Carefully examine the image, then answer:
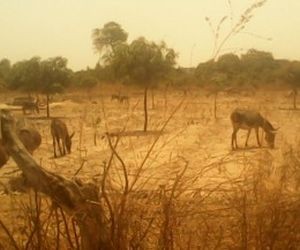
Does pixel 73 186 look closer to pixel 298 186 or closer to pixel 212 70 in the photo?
pixel 212 70

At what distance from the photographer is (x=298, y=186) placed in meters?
5.39

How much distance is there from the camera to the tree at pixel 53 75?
3134 cm

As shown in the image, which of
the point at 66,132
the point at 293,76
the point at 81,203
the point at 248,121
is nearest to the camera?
the point at 81,203

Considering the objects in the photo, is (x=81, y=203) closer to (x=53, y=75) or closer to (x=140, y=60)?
(x=140, y=60)

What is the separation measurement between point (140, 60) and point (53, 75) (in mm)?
10412

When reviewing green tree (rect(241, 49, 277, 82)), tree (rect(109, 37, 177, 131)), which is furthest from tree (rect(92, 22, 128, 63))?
tree (rect(109, 37, 177, 131))

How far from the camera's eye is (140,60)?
22.4 metres

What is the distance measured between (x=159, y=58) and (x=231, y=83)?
22.0m

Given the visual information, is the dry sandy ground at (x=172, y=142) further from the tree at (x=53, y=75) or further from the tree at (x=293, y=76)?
the tree at (x=293, y=76)

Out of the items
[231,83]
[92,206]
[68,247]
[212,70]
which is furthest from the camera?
[231,83]

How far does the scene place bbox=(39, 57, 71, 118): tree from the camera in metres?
31.3

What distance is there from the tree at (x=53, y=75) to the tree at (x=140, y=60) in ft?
31.3

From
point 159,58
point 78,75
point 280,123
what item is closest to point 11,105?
point 78,75

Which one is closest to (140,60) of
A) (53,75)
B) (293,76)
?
(53,75)
